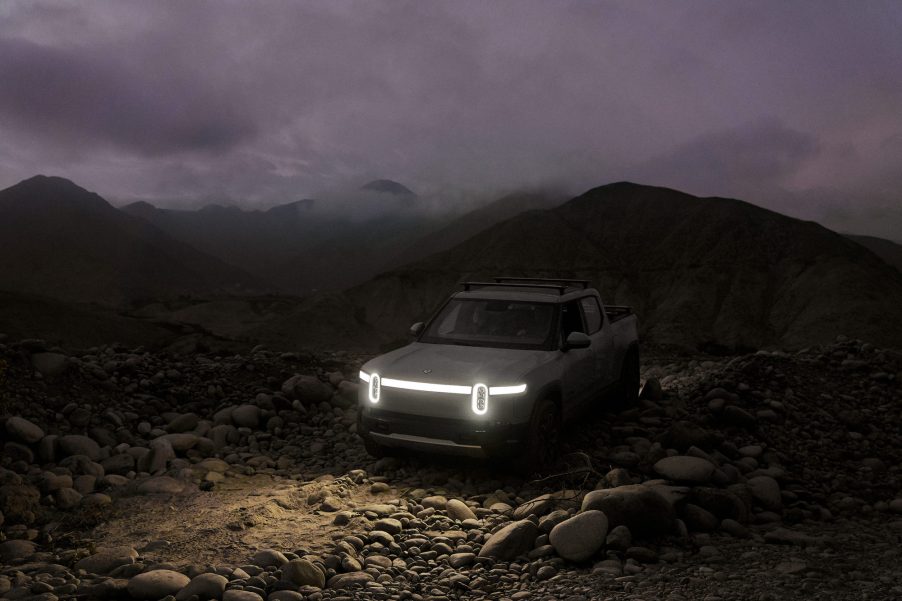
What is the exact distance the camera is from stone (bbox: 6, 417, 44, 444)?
25.5 ft

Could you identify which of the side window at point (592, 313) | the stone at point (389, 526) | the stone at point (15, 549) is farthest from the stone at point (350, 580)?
the side window at point (592, 313)

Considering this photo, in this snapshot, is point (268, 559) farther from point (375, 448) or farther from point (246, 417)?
point (246, 417)

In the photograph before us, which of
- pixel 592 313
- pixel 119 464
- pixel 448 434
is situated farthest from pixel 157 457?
pixel 592 313

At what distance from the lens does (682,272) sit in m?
82.2

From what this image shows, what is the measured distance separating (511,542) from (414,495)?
151cm

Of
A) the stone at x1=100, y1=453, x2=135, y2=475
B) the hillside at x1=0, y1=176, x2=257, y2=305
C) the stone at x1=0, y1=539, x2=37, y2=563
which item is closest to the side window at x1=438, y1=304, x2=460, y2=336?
the stone at x1=100, y1=453, x2=135, y2=475

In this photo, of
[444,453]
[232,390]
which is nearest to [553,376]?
[444,453]

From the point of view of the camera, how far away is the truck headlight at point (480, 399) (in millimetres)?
6594

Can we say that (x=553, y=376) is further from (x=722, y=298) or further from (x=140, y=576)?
(x=722, y=298)

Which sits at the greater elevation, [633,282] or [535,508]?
[633,282]

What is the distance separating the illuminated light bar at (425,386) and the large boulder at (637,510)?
147cm

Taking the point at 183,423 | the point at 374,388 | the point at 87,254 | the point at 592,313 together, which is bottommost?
the point at 183,423

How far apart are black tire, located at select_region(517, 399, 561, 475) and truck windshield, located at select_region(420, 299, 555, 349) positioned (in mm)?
733

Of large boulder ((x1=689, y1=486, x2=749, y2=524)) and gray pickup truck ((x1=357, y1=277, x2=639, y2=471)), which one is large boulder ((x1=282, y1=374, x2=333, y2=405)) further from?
large boulder ((x1=689, y1=486, x2=749, y2=524))
